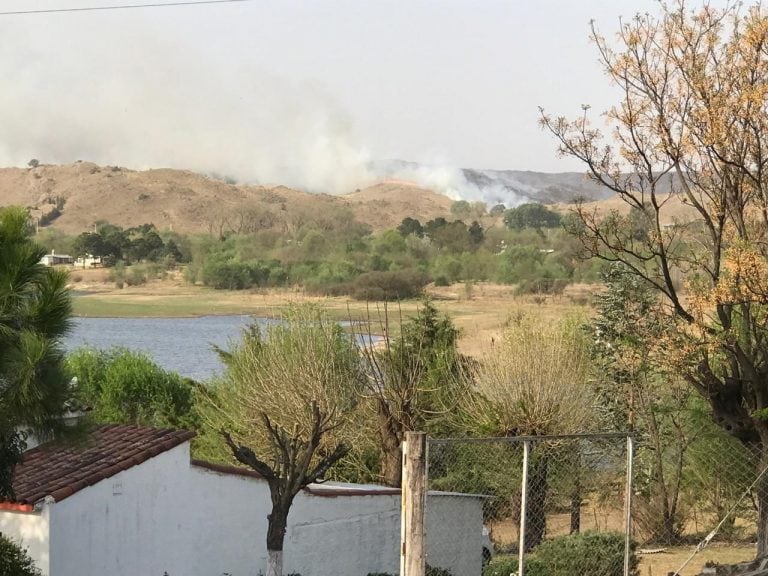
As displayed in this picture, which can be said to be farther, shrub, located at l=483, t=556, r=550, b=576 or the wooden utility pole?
shrub, located at l=483, t=556, r=550, b=576

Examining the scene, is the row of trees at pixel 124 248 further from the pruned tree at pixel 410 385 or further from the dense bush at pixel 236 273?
the pruned tree at pixel 410 385

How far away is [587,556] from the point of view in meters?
16.8

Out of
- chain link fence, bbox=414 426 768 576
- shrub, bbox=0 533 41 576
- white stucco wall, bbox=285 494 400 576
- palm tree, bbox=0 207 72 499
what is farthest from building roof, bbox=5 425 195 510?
chain link fence, bbox=414 426 768 576

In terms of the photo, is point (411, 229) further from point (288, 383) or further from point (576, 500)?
point (576, 500)

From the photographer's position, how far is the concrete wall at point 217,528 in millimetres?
15625

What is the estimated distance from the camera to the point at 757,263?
13.6m

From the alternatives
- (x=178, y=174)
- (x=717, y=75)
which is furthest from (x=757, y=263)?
(x=178, y=174)

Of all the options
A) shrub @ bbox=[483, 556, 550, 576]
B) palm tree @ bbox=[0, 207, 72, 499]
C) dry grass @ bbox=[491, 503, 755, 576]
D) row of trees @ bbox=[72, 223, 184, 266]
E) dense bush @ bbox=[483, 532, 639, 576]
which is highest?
row of trees @ bbox=[72, 223, 184, 266]

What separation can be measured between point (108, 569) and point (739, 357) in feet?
30.6

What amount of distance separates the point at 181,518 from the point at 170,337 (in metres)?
71.9

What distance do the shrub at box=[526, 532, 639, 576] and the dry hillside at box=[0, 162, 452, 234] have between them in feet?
449

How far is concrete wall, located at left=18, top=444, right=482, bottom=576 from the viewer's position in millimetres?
15625

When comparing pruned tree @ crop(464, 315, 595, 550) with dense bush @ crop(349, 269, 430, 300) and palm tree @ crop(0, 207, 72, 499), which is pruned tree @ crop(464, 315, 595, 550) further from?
dense bush @ crop(349, 269, 430, 300)

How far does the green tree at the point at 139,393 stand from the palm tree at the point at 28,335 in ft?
91.7
